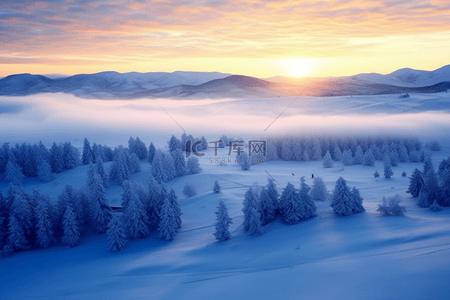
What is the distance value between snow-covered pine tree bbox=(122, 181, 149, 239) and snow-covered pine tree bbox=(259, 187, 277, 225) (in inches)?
540

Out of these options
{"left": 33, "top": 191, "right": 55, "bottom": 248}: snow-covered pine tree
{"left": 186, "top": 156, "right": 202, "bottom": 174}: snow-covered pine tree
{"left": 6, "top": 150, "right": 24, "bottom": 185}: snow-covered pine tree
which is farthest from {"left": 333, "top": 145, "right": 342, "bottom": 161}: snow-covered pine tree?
{"left": 6, "top": 150, "right": 24, "bottom": 185}: snow-covered pine tree

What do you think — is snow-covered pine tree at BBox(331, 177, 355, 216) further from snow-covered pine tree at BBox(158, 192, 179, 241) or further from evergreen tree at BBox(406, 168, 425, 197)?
snow-covered pine tree at BBox(158, 192, 179, 241)

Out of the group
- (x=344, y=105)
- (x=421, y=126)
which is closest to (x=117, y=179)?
(x=421, y=126)

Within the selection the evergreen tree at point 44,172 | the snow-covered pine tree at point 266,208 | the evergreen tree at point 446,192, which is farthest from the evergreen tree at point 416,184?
the evergreen tree at point 44,172

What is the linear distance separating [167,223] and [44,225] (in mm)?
13775

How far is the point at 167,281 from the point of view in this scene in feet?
74.0

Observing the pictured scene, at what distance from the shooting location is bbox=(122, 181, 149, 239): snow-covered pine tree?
109 feet

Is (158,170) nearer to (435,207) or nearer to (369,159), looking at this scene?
(435,207)

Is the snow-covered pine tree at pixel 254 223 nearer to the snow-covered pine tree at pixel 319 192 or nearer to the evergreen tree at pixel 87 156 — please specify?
the snow-covered pine tree at pixel 319 192

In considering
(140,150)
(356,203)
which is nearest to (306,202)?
(356,203)

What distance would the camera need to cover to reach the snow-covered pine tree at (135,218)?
3331 centimetres

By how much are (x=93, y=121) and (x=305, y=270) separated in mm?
184387

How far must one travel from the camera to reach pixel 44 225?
32375 mm

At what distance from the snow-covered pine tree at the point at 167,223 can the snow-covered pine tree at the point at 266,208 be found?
10136 mm
